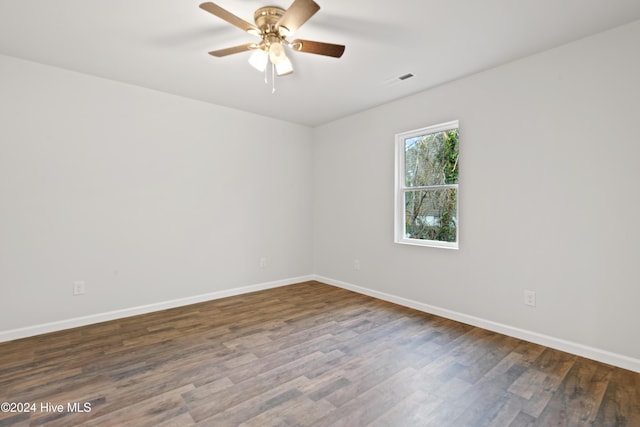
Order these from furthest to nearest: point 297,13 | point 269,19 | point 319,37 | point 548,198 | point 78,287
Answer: point 78,287 < point 548,198 < point 319,37 < point 269,19 < point 297,13

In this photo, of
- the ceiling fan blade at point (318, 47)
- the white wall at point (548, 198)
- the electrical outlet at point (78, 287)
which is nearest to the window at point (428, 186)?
the white wall at point (548, 198)

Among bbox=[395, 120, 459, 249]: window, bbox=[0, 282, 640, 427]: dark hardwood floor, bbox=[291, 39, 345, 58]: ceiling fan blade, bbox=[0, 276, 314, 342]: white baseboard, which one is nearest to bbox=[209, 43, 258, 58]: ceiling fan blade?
bbox=[291, 39, 345, 58]: ceiling fan blade

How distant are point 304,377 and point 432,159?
2.68 meters

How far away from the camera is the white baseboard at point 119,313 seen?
108 inches

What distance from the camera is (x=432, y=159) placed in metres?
3.54

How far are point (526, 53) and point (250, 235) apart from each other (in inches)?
144

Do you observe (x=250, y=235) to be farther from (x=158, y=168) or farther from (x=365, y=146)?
(x=365, y=146)

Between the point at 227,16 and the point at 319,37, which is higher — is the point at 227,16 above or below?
below

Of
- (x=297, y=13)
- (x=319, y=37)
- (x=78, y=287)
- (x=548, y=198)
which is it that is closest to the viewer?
(x=297, y=13)

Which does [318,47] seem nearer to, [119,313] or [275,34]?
[275,34]

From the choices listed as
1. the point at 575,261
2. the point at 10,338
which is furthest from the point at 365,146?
the point at 10,338

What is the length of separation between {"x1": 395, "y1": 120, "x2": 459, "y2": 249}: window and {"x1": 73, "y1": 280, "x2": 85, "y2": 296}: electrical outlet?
3.46 m

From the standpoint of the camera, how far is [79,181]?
3.04 m

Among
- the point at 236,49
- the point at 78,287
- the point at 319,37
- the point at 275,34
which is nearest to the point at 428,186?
the point at 319,37
